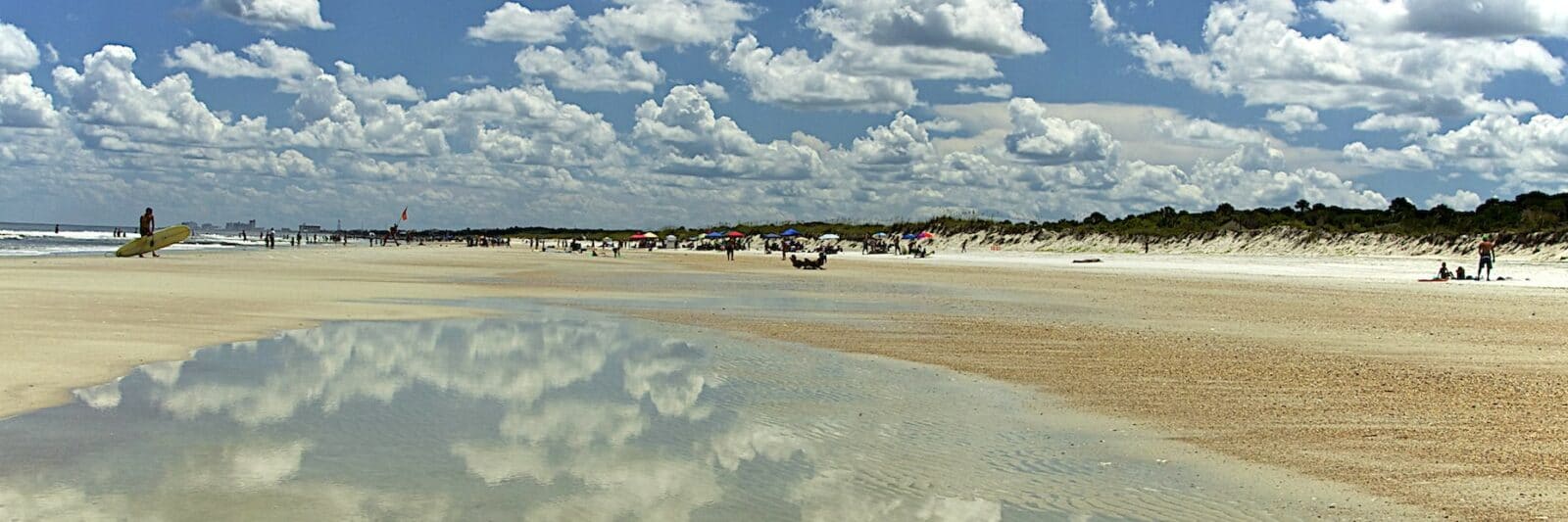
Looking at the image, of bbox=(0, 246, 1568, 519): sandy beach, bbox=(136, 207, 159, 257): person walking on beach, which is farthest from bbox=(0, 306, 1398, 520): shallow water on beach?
bbox=(136, 207, 159, 257): person walking on beach

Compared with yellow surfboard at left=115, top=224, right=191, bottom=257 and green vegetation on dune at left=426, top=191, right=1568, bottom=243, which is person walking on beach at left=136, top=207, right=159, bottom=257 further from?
green vegetation on dune at left=426, top=191, right=1568, bottom=243

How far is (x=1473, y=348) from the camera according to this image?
49.4 ft

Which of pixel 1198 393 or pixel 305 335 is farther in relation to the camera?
pixel 305 335

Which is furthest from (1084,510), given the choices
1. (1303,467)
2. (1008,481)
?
(1303,467)

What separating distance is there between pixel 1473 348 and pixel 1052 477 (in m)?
10.4

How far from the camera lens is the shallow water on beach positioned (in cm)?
647

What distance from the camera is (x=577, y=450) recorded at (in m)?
7.99

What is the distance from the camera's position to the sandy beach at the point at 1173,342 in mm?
8375

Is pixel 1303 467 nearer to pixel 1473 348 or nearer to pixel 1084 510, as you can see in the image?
pixel 1084 510

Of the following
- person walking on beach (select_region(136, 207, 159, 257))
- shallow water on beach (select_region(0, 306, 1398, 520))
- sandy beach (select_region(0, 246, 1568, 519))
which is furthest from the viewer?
person walking on beach (select_region(136, 207, 159, 257))

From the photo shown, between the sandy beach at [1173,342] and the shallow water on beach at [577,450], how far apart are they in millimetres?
930

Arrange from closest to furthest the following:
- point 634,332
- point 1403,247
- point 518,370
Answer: point 518,370
point 634,332
point 1403,247

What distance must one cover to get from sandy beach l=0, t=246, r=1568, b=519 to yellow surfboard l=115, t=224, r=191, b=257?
13.3m

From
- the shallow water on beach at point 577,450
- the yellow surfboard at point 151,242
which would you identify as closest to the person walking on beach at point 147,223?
the yellow surfboard at point 151,242
